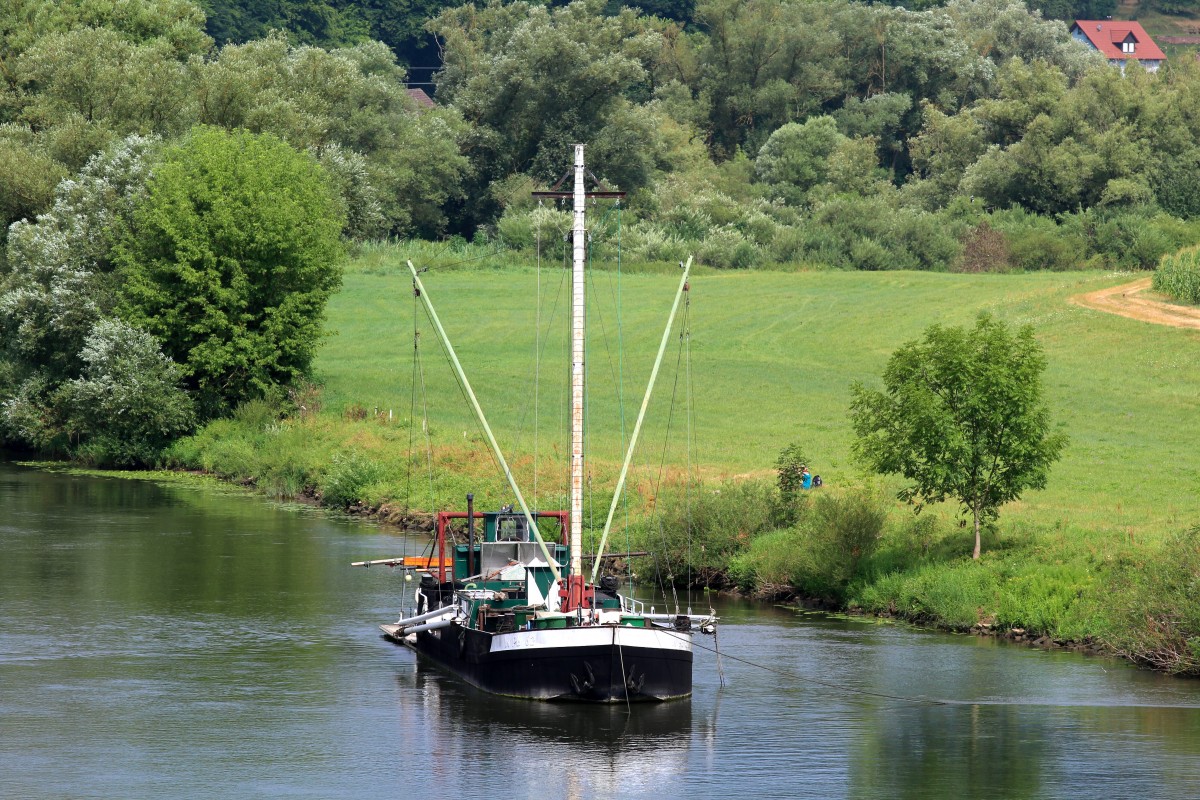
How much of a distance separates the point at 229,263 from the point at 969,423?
40.5 meters

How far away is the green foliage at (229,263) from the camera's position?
245 ft

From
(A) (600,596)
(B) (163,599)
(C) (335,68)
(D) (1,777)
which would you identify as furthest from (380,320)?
(D) (1,777)

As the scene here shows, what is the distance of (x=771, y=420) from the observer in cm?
6912

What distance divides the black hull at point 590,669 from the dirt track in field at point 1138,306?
54.6m

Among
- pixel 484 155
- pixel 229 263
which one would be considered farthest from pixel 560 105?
pixel 229 263

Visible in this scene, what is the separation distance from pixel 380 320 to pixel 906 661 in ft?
209

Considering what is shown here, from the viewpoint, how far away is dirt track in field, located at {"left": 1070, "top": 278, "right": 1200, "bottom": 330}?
84250mm

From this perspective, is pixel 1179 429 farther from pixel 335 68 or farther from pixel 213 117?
pixel 335 68

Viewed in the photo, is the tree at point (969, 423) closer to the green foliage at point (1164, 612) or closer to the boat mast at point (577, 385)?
the green foliage at point (1164, 612)

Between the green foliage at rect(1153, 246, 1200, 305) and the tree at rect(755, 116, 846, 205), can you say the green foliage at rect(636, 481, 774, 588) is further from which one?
the tree at rect(755, 116, 846, 205)

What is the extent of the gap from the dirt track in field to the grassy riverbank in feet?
3.99

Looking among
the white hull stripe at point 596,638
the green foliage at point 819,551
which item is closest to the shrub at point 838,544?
the green foliage at point 819,551

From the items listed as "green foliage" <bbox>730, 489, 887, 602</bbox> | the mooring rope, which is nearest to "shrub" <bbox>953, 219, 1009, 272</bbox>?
"green foliage" <bbox>730, 489, 887, 602</bbox>

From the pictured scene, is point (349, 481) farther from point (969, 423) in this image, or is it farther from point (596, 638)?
point (596, 638)
